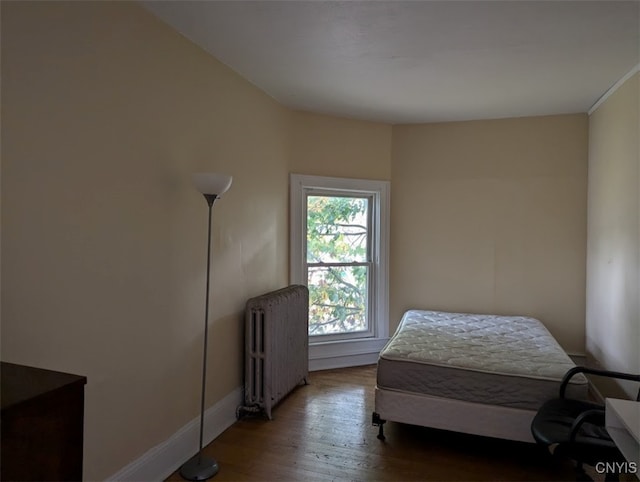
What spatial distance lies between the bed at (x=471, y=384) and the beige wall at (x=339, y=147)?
187 centimetres

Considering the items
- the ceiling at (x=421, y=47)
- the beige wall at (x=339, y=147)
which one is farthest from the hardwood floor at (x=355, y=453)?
the ceiling at (x=421, y=47)

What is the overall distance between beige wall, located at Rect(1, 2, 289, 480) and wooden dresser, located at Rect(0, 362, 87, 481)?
576 mm

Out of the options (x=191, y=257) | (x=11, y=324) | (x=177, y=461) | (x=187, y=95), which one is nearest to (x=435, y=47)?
(x=187, y=95)

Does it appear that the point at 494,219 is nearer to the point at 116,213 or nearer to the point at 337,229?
the point at 337,229

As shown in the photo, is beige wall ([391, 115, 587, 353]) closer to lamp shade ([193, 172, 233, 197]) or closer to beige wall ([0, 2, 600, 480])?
beige wall ([0, 2, 600, 480])

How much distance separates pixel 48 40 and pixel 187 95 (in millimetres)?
916

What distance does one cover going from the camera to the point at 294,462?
252 centimetres

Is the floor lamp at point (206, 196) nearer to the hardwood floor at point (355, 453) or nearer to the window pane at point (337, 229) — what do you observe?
the hardwood floor at point (355, 453)

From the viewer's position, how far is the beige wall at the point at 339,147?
4059 mm

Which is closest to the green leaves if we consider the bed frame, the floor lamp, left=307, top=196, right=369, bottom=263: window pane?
left=307, top=196, right=369, bottom=263: window pane

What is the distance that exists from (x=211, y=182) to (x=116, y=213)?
528 mm

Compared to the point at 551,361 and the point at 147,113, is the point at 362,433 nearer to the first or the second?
the point at 551,361

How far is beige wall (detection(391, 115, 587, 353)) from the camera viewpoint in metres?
4.04

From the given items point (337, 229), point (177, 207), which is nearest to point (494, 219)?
point (337, 229)
